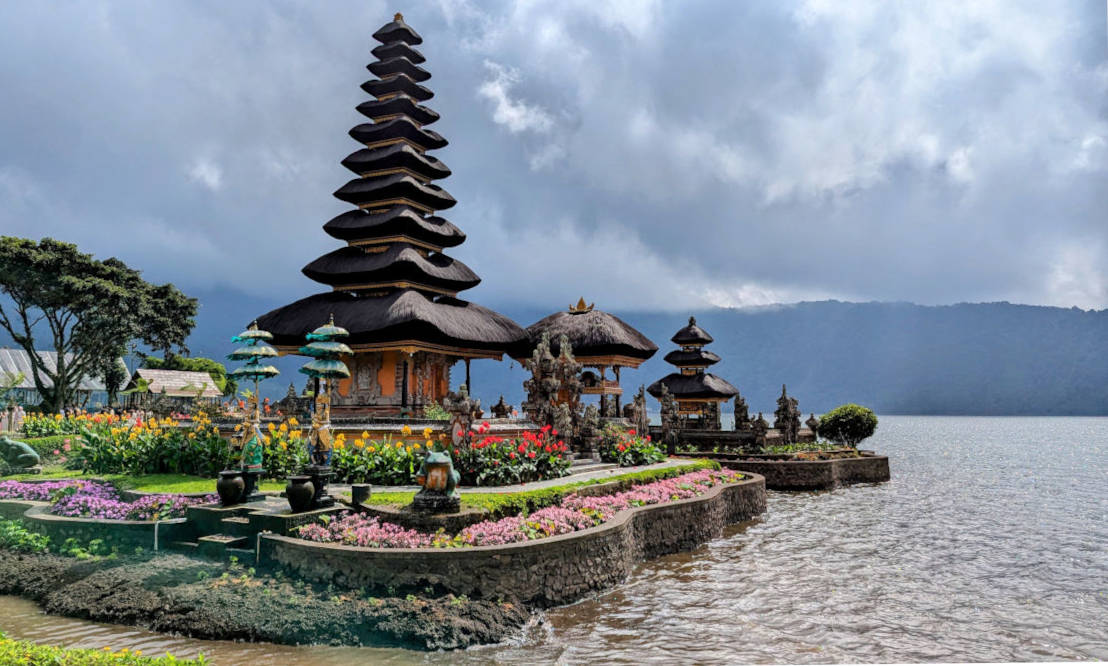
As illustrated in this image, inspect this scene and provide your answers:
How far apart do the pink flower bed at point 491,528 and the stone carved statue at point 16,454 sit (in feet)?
30.7

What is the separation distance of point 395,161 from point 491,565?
2221cm

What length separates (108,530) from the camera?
417 inches

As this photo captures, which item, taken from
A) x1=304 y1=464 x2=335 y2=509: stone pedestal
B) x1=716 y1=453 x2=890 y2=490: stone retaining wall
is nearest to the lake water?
x1=304 y1=464 x2=335 y2=509: stone pedestal

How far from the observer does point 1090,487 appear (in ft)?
120

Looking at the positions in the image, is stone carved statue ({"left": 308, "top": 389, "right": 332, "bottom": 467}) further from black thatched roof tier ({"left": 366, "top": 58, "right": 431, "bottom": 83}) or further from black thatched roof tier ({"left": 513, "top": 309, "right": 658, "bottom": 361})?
black thatched roof tier ({"left": 366, "top": 58, "right": 431, "bottom": 83})

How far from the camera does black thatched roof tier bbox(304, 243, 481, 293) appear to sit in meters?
26.0

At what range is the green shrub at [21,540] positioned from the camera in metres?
10.7

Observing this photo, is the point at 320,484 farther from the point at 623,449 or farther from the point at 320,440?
the point at 623,449

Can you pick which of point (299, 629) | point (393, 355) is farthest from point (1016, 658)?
point (393, 355)

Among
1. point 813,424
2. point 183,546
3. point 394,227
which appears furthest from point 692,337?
point 183,546

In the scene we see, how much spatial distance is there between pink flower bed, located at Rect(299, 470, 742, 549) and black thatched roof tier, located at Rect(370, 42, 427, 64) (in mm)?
24544

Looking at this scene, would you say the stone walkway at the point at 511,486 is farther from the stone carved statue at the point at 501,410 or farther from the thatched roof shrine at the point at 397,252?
the stone carved statue at the point at 501,410

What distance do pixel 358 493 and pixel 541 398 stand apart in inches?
366

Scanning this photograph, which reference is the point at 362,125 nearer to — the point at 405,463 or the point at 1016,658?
the point at 405,463
